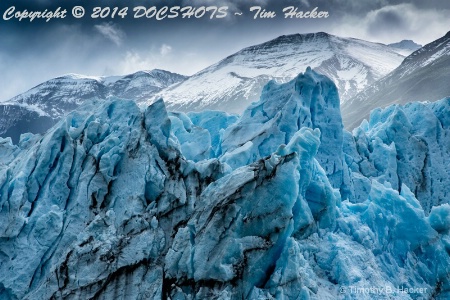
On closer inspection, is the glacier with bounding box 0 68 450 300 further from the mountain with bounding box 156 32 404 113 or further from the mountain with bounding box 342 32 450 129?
the mountain with bounding box 156 32 404 113

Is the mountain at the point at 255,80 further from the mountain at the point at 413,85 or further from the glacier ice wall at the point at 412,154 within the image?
the glacier ice wall at the point at 412,154

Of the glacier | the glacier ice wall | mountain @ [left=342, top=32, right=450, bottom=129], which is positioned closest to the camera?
the glacier

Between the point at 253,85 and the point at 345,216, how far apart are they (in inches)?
6095

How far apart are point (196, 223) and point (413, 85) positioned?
99412 mm

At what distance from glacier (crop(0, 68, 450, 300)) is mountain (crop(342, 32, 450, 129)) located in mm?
66232

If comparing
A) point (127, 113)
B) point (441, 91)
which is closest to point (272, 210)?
point (127, 113)

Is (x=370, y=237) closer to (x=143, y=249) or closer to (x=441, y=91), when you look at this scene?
(x=143, y=249)

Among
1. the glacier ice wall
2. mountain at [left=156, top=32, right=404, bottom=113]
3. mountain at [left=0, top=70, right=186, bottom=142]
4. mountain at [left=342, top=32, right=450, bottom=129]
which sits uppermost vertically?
mountain at [left=0, top=70, right=186, bottom=142]

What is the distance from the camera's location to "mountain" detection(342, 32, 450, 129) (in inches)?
3406

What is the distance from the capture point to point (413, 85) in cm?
9706
